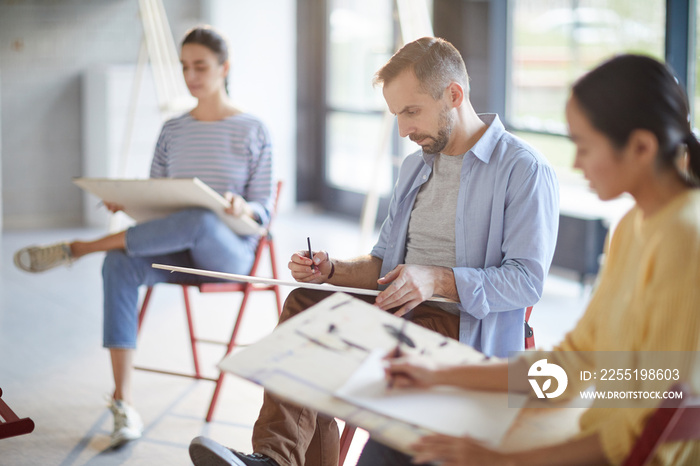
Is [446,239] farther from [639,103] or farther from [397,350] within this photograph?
[639,103]

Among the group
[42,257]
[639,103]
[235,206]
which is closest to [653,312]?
[639,103]

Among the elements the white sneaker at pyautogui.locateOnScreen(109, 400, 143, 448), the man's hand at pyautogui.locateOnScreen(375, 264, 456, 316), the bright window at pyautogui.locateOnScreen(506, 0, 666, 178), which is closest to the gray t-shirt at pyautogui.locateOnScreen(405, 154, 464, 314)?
the man's hand at pyautogui.locateOnScreen(375, 264, 456, 316)

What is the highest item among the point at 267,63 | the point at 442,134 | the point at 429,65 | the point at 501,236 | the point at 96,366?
the point at 267,63

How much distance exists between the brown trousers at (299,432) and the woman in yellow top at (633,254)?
604 mm

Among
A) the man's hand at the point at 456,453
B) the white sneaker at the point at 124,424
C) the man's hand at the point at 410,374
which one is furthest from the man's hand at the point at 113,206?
the man's hand at the point at 456,453

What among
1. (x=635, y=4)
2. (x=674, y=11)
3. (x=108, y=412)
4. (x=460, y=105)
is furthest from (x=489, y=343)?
(x=635, y=4)

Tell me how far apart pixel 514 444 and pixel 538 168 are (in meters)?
0.85

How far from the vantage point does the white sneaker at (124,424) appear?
238cm

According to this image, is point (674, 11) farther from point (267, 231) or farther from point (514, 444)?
point (514, 444)

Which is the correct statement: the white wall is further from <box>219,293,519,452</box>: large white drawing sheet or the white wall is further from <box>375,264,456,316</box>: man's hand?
<box>219,293,519,452</box>: large white drawing sheet

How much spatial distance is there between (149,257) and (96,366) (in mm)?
735

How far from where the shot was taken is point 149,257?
2555 mm

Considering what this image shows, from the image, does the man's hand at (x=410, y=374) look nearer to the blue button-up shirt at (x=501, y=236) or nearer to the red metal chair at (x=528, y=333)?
the blue button-up shirt at (x=501, y=236)

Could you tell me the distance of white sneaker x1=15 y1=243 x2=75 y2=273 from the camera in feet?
8.51
